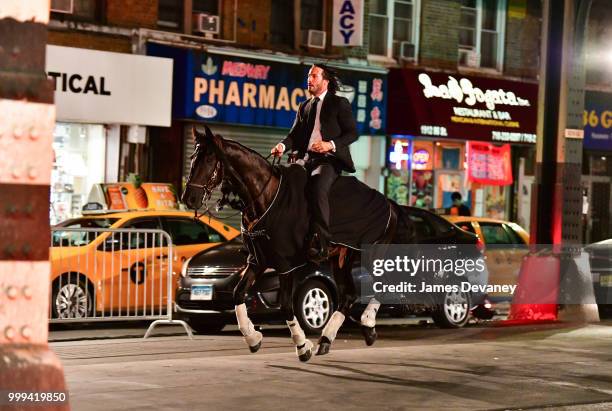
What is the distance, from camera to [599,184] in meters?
33.8

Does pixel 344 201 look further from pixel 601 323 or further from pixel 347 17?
pixel 347 17

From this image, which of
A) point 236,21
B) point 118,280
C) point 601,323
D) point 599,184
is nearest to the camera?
point 118,280

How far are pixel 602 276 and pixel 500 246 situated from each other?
1590 mm

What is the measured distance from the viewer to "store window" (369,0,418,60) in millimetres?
29188

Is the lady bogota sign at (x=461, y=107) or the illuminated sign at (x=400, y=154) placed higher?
the lady bogota sign at (x=461, y=107)

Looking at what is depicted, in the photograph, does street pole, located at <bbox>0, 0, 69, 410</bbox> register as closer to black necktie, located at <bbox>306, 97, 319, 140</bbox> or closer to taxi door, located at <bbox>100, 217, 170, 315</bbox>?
black necktie, located at <bbox>306, 97, 319, 140</bbox>

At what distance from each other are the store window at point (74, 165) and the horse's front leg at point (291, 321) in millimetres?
13462

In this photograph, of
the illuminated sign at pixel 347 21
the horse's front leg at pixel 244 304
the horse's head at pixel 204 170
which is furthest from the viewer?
the illuminated sign at pixel 347 21

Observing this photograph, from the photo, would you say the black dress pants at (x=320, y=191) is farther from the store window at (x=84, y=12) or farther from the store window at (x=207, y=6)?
the store window at (x=207, y=6)

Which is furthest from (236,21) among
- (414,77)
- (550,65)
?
(550,65)

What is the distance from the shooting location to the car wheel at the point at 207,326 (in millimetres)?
15961

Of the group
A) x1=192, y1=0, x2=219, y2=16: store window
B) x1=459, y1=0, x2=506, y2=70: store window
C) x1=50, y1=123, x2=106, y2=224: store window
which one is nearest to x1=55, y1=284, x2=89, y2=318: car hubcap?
x1=50, y1=123, x2=106, y2=224: store window

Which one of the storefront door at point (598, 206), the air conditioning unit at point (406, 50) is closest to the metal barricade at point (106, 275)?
the air conditioning unit at point (406, 50)

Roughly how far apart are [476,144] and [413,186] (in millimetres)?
2198
